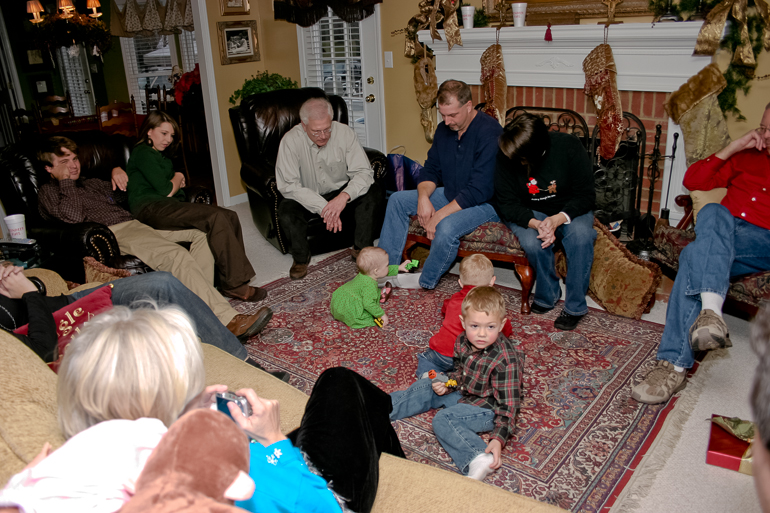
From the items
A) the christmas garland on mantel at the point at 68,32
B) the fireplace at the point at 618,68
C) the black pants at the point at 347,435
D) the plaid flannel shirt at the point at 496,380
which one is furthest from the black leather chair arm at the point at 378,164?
the christmas garland on mantel at the point at 68,32

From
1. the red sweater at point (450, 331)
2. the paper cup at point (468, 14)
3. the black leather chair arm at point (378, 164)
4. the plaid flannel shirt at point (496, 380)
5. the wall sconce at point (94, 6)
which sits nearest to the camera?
the plaid flannel shirt at point (496, 380)

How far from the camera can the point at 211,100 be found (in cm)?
518

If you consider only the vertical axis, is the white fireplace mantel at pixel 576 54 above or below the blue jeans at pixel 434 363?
above

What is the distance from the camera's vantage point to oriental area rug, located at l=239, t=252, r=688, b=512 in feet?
6.53

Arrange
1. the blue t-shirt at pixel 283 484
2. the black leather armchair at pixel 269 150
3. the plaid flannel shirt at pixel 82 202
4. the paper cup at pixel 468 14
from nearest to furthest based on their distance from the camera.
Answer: the blue t-shirt at pixel 283 484
the plaid flannel shirt at pixel 82 202
the black leather armchair at pixel 269 150
the paper cup at pixel 468 14

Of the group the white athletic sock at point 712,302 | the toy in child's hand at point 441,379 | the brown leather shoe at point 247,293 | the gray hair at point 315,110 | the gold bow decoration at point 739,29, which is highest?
the gold bow decoration at point 739,29

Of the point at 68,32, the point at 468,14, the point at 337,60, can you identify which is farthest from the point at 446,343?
the point at 68,32

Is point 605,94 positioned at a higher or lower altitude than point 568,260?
higher

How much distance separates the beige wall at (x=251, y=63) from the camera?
5129 mm

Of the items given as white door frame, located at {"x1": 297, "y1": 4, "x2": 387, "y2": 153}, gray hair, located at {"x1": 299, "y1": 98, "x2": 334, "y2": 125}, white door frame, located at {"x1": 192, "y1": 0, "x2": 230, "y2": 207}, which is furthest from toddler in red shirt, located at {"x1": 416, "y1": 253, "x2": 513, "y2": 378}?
white door frame, located at {"x1": 192, "y1": 0, "x2": 230, "y2": 207}

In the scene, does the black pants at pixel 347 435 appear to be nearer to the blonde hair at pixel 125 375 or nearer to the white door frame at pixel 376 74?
the blonde hair at pixel 125 375

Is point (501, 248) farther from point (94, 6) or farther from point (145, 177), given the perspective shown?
point (94, 6)

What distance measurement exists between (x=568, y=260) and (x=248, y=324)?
169 cm

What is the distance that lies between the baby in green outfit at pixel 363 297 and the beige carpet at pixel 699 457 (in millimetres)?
1436
